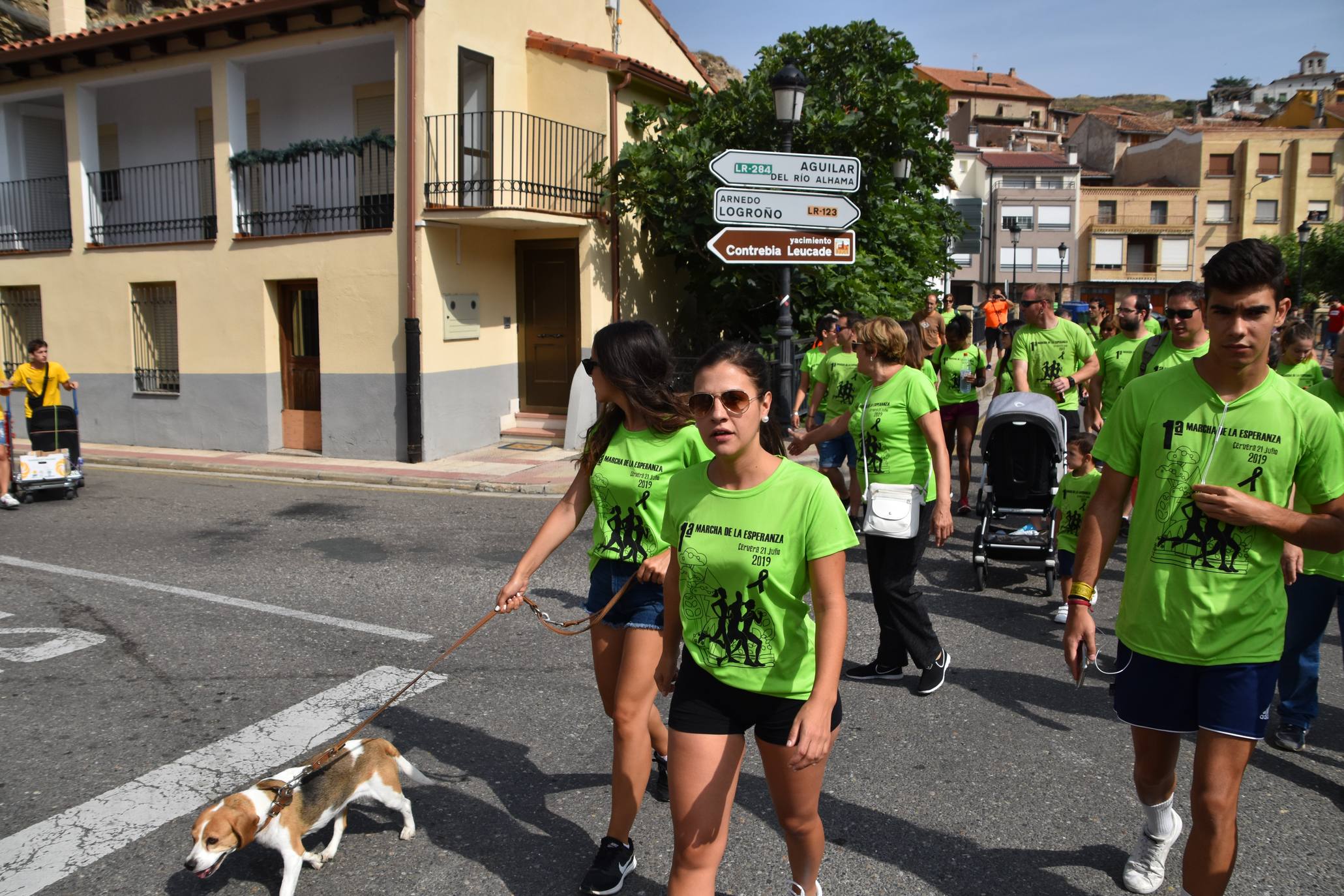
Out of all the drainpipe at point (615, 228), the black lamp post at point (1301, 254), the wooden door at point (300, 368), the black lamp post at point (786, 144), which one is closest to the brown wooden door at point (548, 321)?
the drainpipe at point (615, 228)

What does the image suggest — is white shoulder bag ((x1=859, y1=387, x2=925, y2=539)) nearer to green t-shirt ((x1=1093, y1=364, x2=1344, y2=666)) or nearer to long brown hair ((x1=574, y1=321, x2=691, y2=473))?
long brown hair ((x1=574, y1=321, x2=691, y2=473))

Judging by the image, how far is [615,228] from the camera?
15203 millimetres

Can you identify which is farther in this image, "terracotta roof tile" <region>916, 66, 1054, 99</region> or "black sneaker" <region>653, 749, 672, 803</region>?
"terracotta roof tile" <region>916, 66, 1054, 99</region>

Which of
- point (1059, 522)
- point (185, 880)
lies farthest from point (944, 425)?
point (185, 880)

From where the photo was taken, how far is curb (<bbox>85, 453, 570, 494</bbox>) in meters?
11.7

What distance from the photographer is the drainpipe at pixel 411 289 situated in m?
13.4

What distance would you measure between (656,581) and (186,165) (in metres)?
16.4

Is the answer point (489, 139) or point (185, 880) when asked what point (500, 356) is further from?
point (185, 880)

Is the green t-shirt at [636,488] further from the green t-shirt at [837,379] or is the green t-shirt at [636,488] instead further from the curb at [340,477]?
the curb at [340,477]

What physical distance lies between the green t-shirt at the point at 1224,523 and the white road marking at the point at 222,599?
14.2 feet

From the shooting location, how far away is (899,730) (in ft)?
15.1

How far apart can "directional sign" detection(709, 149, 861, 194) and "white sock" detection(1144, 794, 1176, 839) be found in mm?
7952

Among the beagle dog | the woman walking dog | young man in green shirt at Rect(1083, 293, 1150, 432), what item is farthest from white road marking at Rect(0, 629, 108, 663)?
young man in green shirt at Rect(1083, 293, 1150, 432)

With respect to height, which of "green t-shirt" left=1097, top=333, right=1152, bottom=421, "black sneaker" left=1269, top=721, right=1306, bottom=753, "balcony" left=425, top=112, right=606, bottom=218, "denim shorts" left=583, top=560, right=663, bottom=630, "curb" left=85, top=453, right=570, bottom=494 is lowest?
"curb" left=85, top=453, right=570, bottom=494
